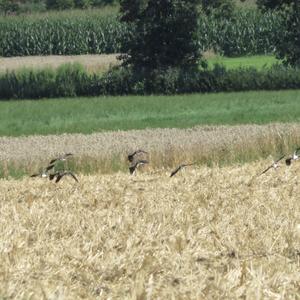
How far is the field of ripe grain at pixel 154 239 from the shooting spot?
6.12 m

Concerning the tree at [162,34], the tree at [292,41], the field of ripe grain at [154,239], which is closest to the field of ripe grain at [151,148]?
the field of ripe grain at [154,239]

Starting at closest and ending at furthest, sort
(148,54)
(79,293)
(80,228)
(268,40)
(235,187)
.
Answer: (79,293) → (80,228) → (235,187) → (148,54) → (268,40)

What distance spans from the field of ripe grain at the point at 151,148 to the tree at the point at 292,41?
65.3 feet

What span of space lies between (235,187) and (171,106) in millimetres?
27094

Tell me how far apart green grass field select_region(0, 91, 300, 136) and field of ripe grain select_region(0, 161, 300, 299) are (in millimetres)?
19526

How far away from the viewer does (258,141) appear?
63.4 ft

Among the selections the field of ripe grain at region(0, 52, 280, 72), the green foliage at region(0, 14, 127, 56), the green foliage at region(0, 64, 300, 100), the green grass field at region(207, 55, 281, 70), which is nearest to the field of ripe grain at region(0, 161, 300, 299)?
the green foliage at region(0, 64, 300, 100)

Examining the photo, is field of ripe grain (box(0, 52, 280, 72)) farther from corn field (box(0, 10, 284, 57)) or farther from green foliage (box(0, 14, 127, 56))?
green foliage (box(0, 14, 127, 56))

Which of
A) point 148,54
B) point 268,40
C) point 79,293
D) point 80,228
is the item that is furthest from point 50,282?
point 268,40

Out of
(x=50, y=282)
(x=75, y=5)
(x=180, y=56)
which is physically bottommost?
(x=75, y=5)

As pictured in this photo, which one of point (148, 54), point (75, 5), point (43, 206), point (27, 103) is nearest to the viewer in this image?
point (43, 206)

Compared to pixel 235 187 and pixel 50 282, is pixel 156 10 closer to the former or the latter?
pixel 235 187

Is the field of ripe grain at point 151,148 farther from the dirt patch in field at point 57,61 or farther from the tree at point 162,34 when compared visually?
the dirt patch in field at point 57,61

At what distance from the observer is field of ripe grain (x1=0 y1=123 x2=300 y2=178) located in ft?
57.5
